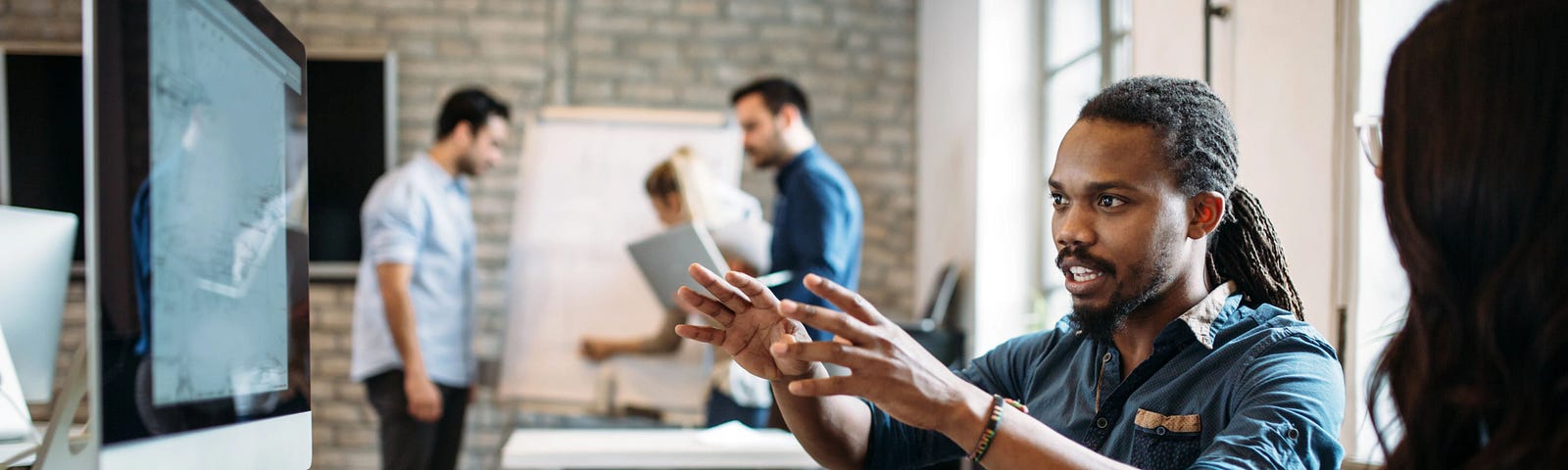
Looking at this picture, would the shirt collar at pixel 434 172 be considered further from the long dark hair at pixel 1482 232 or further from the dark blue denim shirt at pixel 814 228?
the long dark hair at pixel 1482 232

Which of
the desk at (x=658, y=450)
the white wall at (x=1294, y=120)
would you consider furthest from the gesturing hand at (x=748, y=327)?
the desk at (x=658, y=450)

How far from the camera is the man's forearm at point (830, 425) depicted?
53.1 inches

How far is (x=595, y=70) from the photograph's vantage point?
4.77 metres

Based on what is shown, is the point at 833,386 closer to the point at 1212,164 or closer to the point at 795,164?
the point at 1212,164

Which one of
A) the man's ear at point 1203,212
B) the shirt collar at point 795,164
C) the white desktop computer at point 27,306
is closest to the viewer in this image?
the man's ear at point 1203,212

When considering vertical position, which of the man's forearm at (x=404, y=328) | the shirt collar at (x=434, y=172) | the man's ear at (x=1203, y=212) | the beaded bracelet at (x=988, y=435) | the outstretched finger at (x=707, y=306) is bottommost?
the man's forearm at (x=404, y=328)

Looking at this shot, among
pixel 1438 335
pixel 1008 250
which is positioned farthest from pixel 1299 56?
pixel 1008 250

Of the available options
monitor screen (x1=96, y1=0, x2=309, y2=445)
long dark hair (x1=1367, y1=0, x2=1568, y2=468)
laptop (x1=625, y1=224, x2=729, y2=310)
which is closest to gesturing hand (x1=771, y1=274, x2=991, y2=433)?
long dark hair (x1=1367, y1=0, x2=1568, y2=468)

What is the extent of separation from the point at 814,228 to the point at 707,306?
1938 mm

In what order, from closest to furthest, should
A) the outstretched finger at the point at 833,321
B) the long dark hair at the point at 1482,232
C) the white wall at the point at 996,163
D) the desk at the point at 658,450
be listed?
1. the long dark hair at the point at 1482,232
2. the outstretched finger at the point at 833,321
3. the desk at the point at 658,450
4. the white wall at the point at 996,163

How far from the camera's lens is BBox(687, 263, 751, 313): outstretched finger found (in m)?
1.18

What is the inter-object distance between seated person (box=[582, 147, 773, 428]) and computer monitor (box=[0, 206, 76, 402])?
1.87 m

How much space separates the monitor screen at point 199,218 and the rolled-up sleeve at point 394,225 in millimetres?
2198

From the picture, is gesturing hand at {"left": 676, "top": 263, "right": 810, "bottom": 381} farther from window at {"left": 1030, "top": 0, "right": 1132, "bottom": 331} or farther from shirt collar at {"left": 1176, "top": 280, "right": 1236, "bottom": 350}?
window at {"left": 1030, "top": 0, "right": 1132, "bottom": 331}
